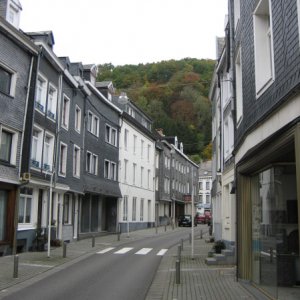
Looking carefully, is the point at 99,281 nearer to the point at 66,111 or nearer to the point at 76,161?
the point at 66,111

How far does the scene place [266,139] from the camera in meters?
8.91

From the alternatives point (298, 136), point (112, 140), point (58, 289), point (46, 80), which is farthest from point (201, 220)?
point (298, 136)

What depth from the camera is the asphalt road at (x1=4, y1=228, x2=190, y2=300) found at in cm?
1056

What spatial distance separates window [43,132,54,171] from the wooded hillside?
45.7 ft

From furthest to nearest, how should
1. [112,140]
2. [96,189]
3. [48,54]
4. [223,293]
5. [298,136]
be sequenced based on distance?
[112,140]
[96,189]
[48,54]
[223,293]
[298,136]

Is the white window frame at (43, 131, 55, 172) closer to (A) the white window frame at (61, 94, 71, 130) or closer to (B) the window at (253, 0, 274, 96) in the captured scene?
(A) the white window frame at (61, 94, 71, 130)

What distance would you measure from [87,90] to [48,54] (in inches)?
283

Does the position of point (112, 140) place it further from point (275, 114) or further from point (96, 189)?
point (275, 114)

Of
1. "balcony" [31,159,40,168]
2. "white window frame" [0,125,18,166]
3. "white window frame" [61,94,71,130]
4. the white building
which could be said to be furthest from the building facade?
the white building

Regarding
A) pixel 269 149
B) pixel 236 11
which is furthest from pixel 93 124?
pixel 269 149

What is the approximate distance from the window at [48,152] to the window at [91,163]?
23.7ft

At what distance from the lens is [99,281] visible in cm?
1273

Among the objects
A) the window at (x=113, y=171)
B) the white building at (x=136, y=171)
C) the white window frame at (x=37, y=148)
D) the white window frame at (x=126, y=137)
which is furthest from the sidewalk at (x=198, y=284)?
the white window frame at (x=126, y=137)

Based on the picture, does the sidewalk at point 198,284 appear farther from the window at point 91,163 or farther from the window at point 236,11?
the window at point 91,163
